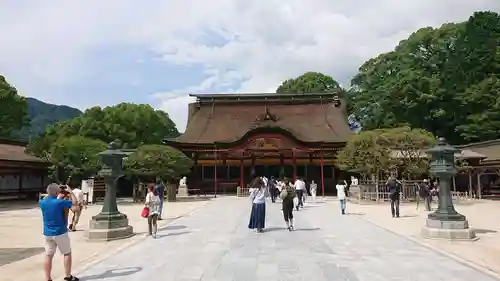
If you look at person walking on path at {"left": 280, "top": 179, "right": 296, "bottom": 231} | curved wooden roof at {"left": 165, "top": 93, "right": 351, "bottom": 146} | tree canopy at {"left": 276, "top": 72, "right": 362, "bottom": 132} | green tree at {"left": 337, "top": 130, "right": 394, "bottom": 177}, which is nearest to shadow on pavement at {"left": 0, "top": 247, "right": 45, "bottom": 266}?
person walking on path at {"left": 280, "top": 179, "right": 296, "bottom": 231}

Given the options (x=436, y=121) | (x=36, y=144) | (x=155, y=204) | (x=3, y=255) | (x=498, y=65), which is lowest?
(x=3, y=255)

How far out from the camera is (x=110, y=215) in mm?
12477

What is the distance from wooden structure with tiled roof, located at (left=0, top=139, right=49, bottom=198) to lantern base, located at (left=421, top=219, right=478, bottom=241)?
1002 inches

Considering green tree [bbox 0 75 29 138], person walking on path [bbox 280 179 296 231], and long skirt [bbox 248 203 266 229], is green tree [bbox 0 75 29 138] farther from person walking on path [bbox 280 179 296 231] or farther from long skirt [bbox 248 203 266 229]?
person walking on path [bbox 280 179 296 231]

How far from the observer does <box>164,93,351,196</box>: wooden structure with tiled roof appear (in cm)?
3650

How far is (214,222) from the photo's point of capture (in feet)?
53.0

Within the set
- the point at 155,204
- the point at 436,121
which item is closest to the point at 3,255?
the point at 155,204

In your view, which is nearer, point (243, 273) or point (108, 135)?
point (243, 273)

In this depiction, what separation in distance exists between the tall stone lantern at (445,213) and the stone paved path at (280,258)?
105 cm

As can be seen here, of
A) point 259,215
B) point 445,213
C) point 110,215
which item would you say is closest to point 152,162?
point 110,215

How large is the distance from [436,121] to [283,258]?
126 ft

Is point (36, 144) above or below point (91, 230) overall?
above

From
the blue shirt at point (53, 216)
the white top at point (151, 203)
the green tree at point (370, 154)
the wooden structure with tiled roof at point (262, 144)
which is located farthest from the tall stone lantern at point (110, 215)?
the wooden structure with tiled roof at point (262, 144)

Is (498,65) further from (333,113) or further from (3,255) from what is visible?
(3,255)
